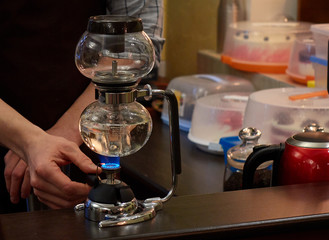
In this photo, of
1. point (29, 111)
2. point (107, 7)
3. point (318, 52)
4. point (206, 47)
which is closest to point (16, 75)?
point (29, 111)

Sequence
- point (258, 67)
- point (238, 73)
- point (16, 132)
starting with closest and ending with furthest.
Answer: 1. point (16, 132)
2. point (258, 67)
3. point (238, 73)

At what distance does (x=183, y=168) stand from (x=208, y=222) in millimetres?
917

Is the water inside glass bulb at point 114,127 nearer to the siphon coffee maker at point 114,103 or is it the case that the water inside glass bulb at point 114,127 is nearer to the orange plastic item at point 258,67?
the siphon coffee maker at point 114,103

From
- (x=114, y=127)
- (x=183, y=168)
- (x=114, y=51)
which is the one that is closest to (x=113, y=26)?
(x=114, y=51)

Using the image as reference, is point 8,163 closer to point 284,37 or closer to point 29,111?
point 29,111

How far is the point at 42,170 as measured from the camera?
1.32 metres

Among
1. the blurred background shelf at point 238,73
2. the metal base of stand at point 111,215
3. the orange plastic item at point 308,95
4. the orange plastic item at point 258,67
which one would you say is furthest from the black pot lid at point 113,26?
the orange plastic item at point 258,67

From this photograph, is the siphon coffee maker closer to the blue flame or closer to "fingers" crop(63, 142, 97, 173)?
the blue flame

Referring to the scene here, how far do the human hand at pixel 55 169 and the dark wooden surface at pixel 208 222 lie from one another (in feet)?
0.82

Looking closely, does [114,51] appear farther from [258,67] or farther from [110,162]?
[258,67]

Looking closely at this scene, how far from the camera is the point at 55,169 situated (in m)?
1.32

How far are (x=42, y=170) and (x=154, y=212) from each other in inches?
13.8

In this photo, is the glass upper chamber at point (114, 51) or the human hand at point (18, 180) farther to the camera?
the human hand at point (18, 180)

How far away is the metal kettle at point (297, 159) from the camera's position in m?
1.25
